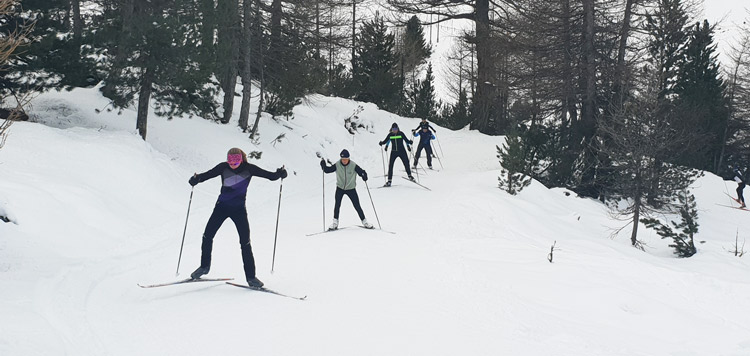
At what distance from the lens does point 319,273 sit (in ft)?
26.3

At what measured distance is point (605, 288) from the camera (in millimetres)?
7551

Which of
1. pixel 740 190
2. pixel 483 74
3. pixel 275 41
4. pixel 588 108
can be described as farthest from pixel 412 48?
pixel 740 190

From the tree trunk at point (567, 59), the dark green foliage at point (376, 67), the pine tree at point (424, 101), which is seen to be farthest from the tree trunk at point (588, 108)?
the pine tree at point (424, 101)

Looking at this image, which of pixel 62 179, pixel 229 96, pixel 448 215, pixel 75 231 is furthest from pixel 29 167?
pixel 229 96

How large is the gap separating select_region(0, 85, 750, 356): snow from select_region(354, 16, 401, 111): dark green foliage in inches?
790

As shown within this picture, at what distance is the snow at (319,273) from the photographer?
18.3 ft

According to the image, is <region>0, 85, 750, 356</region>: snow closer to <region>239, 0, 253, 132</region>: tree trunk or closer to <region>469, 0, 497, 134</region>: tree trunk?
<region>239, 0, 253, 132</region>: tree trunk

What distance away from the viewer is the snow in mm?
5586

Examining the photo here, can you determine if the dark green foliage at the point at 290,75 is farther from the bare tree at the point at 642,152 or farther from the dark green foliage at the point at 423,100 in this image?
the dark green foliage at the point at 423,100

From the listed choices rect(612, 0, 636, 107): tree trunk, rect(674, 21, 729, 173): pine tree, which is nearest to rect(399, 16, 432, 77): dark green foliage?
rect(674, 21, 729, 173): pine tree

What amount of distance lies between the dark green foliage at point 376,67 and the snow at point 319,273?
20.1m

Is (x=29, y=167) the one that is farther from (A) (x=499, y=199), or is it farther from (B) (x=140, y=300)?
(A) (x=499, y=199)

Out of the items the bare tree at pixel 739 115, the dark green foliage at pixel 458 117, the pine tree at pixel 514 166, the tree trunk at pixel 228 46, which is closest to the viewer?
the pine tree at pixel 514 166

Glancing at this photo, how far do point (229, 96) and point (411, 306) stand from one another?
54.1 feet
